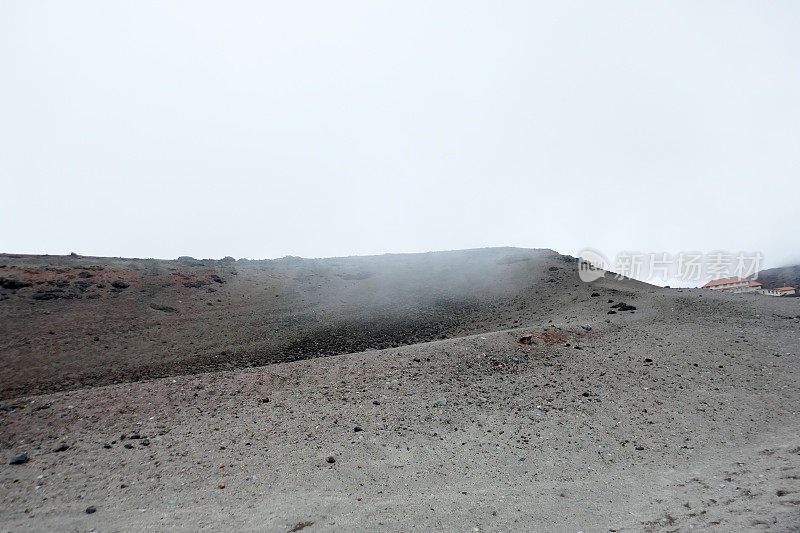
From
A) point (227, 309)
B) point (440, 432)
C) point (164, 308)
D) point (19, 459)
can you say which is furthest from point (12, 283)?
point (440, 432)

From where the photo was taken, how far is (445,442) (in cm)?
661

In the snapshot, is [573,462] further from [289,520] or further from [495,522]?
[289,520]

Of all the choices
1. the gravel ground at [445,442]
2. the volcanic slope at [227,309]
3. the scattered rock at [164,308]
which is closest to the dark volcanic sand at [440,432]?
the gravel ground at [445,442]

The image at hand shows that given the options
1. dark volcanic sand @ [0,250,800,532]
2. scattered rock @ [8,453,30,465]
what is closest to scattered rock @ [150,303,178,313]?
dark volcanic sand @ [0,250,800,532]

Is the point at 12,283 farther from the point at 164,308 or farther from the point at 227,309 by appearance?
the point at 227,309

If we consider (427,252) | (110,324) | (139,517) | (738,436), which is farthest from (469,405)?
(427,252)

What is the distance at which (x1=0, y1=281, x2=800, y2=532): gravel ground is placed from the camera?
480cm

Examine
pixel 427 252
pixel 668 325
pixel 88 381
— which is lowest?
pixel 88 381

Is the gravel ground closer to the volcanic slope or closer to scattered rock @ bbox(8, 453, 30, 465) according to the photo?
scattered rock @ bbox(8, 453, 30, 465)

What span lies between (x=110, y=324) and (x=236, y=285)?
5.97 metres

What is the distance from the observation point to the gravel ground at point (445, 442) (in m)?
4.80

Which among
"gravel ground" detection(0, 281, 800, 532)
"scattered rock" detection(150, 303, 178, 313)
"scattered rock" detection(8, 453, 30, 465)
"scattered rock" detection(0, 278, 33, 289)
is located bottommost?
"scattered rock" detection(8, 453, 30, 465)

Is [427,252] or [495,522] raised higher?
[427,252]

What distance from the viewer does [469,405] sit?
7.79m
